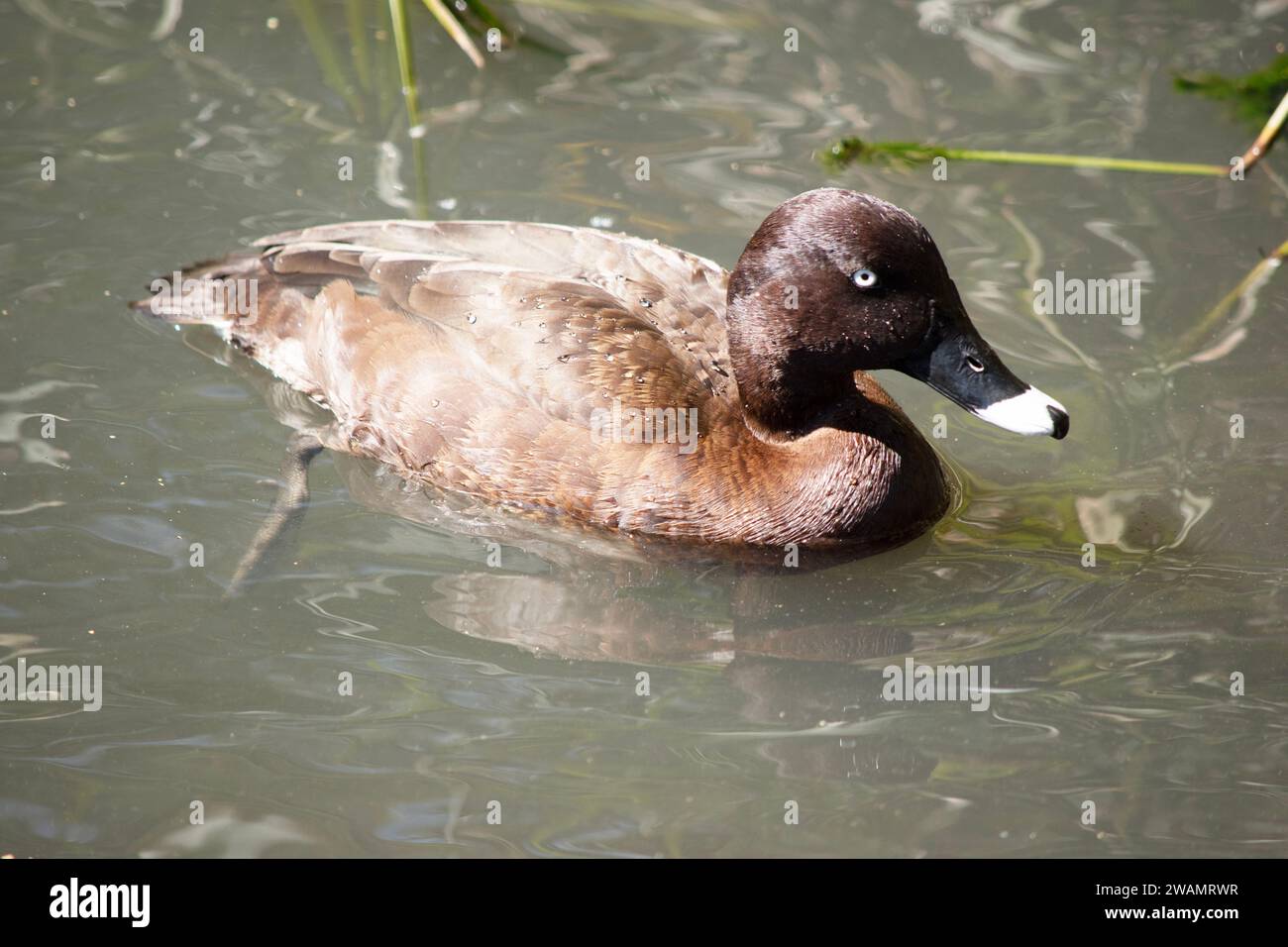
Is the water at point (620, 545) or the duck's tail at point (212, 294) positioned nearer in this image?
the water at point (620, 545)

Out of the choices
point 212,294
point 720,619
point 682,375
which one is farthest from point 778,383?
point 212,294

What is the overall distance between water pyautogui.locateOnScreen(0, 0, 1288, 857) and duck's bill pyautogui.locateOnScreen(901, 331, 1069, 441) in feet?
1.96

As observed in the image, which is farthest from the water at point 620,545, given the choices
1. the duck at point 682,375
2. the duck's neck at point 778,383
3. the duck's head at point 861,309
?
the duck's head at point 861,309

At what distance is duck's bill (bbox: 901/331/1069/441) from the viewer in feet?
16.3

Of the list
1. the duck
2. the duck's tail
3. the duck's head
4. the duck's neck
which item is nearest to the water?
the duck's tail

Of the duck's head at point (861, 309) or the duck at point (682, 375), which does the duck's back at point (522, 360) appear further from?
the duck's head at point (861, 309)

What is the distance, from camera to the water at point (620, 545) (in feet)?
14.2

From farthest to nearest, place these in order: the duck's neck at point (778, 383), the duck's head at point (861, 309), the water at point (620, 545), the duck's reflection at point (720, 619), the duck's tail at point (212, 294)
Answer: the duck's tail at point (212, 294), the duck's neck at point (778, 383), the duck's head at point (861, 309), the duck's reflection at point (720, 619), the water at point (620, 545)

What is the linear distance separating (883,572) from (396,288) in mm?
2137

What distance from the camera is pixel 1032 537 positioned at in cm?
541

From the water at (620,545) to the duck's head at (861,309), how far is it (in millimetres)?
665

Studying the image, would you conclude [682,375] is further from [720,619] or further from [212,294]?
[212,294]

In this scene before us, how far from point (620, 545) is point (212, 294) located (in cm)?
221
